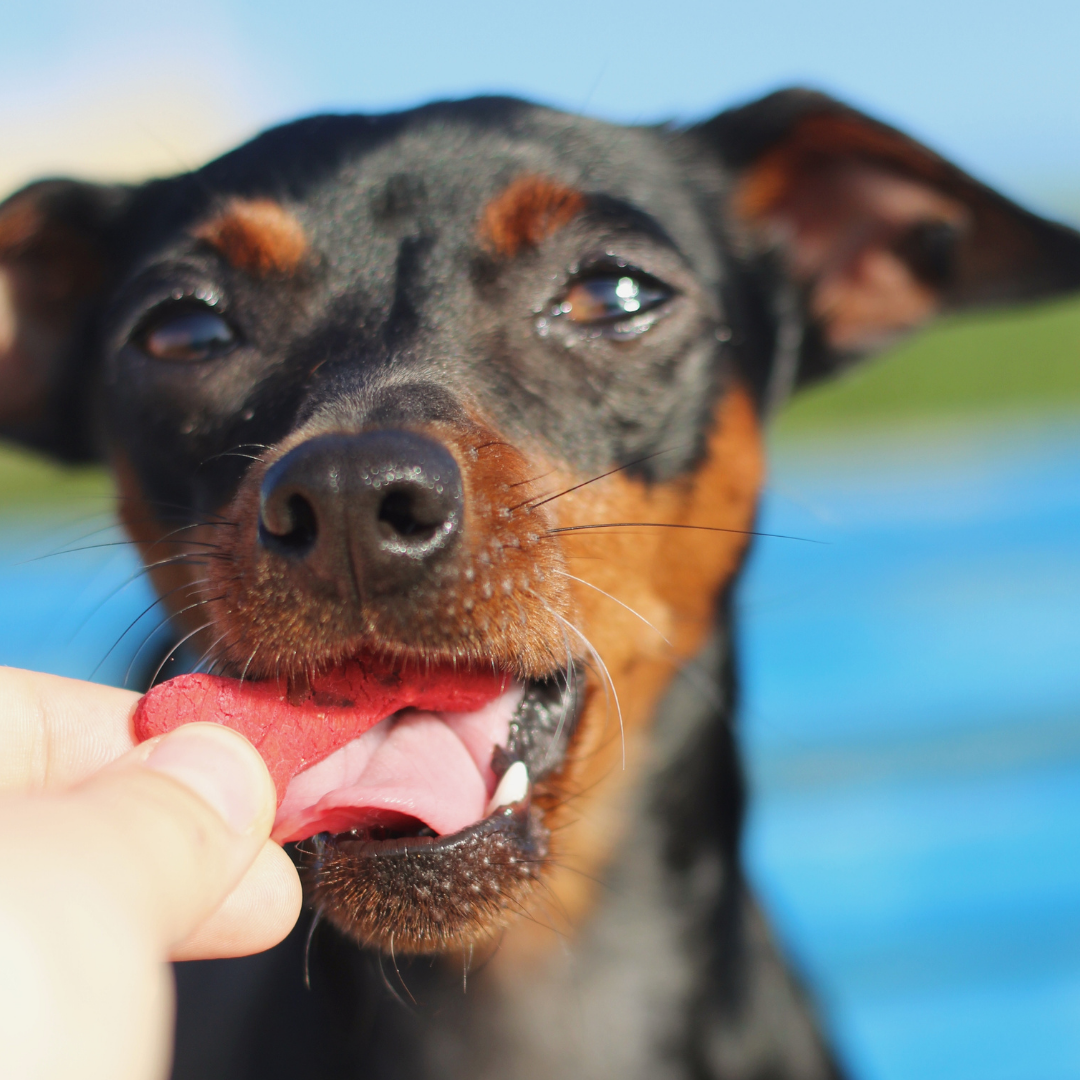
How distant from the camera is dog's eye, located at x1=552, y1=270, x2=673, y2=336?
218 cm

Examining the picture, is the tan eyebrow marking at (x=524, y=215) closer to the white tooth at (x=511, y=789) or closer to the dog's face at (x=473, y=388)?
the dog's face at (x=473, y=388)

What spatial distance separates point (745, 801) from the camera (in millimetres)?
2561

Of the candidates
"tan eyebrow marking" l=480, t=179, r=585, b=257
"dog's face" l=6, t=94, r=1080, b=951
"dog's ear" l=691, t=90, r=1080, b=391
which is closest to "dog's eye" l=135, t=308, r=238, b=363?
"dog's face" l=6, t=94, r=1080, b=951

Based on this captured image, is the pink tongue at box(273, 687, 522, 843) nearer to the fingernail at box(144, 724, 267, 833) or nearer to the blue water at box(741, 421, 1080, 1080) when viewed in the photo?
the fingernail at box(144, 724, 267, 833)

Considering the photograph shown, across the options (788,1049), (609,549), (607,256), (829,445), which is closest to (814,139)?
(607,256)

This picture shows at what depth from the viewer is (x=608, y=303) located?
2.19 m

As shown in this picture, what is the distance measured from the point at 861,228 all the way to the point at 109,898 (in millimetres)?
2635

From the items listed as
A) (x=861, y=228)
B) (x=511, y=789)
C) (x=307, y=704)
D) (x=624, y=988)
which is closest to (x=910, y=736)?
(x=861, y=228)

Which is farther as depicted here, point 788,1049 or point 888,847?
point 888,847

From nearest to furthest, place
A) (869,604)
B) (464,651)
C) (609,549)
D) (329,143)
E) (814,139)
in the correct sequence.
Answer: (464,651) → (609,549) → (329,143) → (814,139) → (869,604)

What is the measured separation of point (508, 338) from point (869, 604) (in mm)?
6524

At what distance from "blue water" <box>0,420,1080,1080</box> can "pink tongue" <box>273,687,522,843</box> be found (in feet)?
2.11

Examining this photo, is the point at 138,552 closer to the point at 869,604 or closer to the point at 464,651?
the point at 464,651

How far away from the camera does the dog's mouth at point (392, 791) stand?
5.16ft
